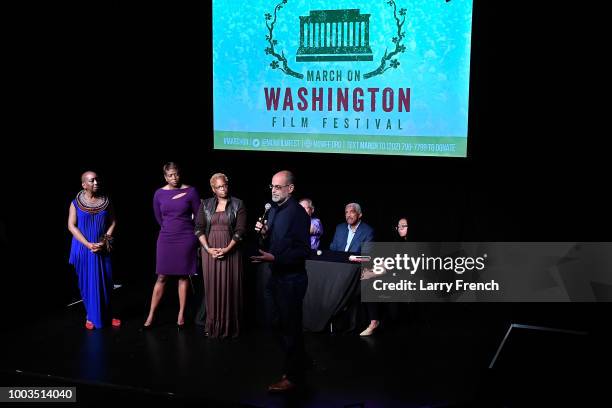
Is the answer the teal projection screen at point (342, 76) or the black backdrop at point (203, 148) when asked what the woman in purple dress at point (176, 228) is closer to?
the black backdrop at point (203, 148)

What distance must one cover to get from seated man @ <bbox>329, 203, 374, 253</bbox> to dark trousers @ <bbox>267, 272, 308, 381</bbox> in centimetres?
143

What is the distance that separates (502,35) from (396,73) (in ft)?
3.25

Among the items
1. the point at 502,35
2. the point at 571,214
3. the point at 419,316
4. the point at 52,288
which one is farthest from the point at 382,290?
the point at 52,288

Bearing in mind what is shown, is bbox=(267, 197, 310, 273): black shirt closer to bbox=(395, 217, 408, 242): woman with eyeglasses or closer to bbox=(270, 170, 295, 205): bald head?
bbox=(270, 170, 295, 205): bald head

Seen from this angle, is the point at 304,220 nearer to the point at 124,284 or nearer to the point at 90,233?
the point at 90,233

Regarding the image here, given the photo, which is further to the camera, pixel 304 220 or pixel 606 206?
pixel 606 206

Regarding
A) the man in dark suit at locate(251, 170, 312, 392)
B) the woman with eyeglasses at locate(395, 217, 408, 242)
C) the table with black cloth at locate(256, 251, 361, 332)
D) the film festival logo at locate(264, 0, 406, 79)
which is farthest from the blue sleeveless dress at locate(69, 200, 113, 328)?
the film festival logo at locate(264, 0, 406, 79)

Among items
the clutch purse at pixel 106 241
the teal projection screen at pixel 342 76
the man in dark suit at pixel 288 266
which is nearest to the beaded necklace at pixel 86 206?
the clutch purse at pixel 106 241

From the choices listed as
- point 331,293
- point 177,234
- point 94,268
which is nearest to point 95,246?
point 94,268

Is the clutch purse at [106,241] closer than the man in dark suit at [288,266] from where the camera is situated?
No

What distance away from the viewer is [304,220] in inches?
209

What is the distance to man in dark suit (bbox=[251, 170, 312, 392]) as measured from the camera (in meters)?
5.24

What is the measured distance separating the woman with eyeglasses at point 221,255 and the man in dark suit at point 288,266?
0.87 meters

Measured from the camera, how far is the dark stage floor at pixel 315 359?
5141mm
